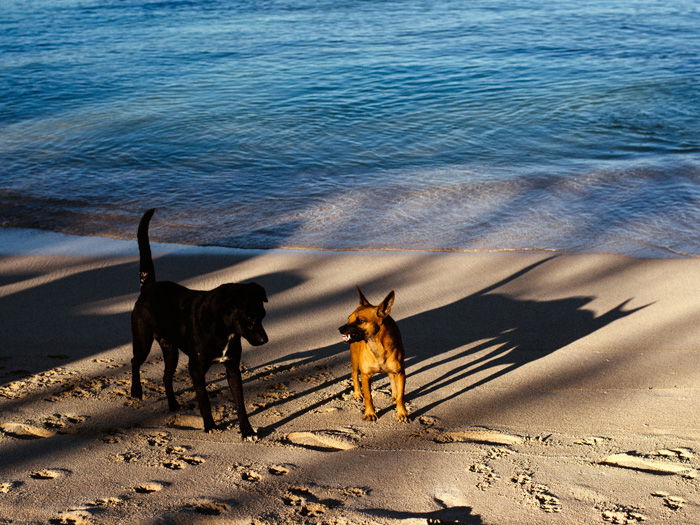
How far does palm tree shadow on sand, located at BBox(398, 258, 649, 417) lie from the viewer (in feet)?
18.3

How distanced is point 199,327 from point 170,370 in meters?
0.57

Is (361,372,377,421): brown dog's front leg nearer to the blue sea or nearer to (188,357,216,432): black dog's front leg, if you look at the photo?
(188,357,216,432): black dog's front leg

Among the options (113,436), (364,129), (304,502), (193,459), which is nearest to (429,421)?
(304,502)

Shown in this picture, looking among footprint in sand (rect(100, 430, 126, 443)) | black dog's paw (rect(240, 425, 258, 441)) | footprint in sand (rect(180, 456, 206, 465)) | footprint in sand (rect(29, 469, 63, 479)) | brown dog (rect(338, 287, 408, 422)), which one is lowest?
black dog's paw (rect(240, 425, 258, 441))

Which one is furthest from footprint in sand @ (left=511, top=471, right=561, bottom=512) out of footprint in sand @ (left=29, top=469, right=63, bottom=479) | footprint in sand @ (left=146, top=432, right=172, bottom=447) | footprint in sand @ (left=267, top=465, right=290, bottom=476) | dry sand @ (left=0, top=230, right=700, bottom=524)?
footprint in sand @ (left=29, top=469, right=63, bottom=479)

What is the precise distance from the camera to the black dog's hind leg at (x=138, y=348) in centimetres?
489

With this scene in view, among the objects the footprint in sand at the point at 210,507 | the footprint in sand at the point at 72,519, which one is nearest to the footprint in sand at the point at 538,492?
the footprint in sand at the point at 210,507

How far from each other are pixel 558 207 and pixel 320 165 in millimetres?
4410

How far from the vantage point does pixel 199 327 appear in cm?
450

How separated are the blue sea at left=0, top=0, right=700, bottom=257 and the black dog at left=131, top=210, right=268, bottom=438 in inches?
157

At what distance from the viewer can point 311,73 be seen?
20.5m

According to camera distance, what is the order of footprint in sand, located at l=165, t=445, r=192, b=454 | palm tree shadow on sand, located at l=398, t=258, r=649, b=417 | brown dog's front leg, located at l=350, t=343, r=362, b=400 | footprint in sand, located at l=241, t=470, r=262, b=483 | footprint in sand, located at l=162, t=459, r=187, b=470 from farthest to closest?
palm tree shadow on sand, located at l=398, t=258, r=649, b=417 → brown dog's front leg, located at l=350, t=343, r=362, b=400 → footprint in sand, located at l=165, t=445, r=192, b=454 → footprint in sand, located at l=162, t=459, r=187, b=470 → footprint in sand, located at l=241, t=470, r=262, b=483

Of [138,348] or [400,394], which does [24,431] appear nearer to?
[138,348]

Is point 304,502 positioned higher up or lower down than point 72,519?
lower down
